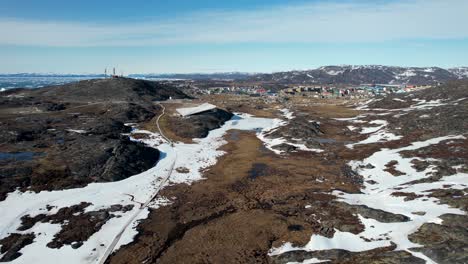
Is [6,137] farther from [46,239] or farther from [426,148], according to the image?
[426,148]

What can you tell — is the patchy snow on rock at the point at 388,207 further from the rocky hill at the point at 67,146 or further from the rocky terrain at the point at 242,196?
the rocky hill at the point at 67,146

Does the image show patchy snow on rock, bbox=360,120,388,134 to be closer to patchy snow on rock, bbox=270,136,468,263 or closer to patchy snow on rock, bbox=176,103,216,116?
patchy snow on rock, bbox=270,136,468,263

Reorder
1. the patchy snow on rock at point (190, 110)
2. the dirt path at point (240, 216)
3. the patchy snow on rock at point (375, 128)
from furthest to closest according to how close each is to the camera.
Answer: the patchy snow on rock at point (190, 110), the patchy snow on rock at point (375, 128), the dirt path at point (240, 216)

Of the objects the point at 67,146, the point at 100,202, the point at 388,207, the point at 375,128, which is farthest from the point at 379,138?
the point at 67,146

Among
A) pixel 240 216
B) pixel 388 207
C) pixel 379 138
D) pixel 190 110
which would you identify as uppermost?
pixel 190 110

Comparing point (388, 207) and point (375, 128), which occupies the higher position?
point (375, 128)

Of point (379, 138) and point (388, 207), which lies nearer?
point (388, 207)

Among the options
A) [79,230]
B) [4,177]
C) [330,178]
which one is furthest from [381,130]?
[4,177]

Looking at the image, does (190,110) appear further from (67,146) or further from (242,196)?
(242,196)

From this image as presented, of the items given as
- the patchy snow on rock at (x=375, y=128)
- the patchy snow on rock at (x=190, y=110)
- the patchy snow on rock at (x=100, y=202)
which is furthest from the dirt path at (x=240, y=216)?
the patchy snow on rock at (x=190, y=110)

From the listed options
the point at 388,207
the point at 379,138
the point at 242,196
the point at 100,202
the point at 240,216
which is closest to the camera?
the point at 388,207

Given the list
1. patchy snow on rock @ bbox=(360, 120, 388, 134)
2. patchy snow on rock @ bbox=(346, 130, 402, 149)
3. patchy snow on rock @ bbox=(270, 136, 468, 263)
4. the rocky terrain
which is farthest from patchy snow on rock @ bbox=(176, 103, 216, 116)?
patchy snow on rock @ bbox=(270, 136, 468, 263)
